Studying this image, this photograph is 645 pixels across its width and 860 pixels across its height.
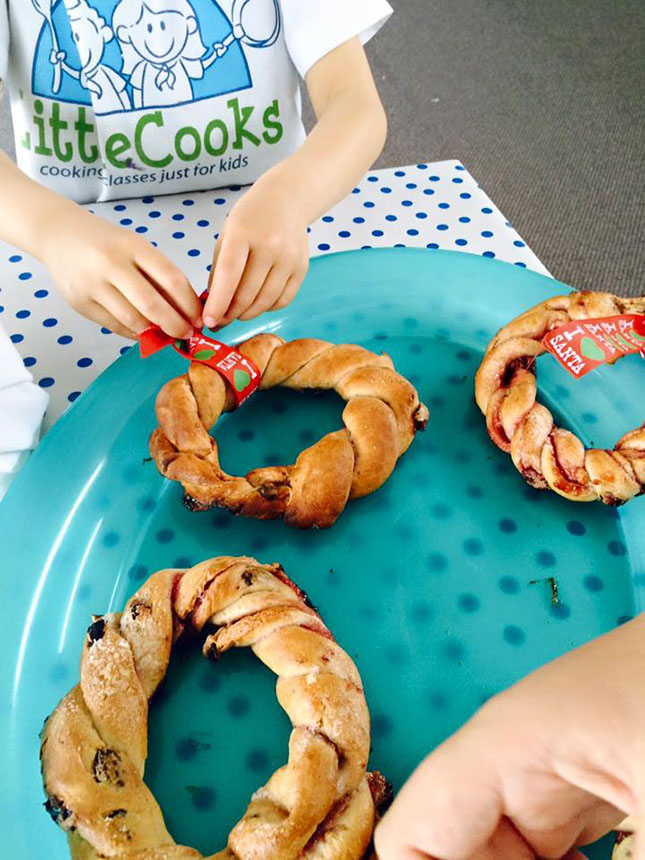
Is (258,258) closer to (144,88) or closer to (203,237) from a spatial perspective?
(203,237)

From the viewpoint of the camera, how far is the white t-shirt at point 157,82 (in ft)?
→ 2.48

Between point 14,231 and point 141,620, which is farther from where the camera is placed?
point 14,231

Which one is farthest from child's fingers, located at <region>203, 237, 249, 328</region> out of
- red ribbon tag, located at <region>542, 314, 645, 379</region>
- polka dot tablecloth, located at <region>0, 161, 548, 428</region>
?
red ribbon tag, located at <region>542, 314, 645, 379</region>

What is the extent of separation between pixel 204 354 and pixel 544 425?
0.91 ft

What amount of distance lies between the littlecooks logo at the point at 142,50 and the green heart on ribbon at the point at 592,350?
0.51 meters

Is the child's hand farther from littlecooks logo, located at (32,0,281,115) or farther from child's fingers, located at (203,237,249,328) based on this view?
littlecooks logo, located at (32,0,281,115)

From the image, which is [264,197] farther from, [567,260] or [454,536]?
[567,260]

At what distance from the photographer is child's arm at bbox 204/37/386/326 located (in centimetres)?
57

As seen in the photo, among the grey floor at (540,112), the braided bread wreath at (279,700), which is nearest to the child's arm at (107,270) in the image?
the braided bread wreath at (279,700)

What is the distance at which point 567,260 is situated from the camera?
156 centimetres

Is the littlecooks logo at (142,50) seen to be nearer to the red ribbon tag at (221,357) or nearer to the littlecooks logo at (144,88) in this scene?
the littlecooks logo at (144,88)

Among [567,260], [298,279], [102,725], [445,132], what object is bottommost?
[567,260]

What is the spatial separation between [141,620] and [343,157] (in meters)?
0.48

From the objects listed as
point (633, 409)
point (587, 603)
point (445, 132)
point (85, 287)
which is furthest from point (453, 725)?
point (445, 132)
